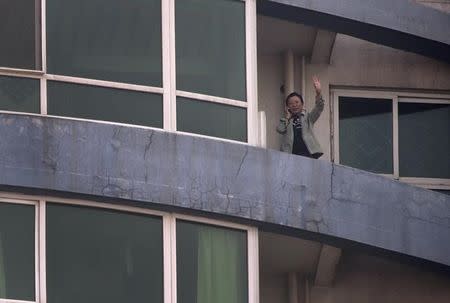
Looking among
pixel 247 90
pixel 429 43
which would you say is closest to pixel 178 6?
pixel 247 90

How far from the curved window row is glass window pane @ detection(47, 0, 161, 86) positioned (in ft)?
0.03

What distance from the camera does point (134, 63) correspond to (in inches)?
1332

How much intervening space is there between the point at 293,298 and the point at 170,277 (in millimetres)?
3192

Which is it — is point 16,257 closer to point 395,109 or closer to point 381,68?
point 395,109

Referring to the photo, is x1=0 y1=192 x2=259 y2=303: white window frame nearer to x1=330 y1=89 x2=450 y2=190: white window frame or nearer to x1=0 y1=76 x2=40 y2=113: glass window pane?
x1=0 y1=76 x2=40 y2=113: glass window pane

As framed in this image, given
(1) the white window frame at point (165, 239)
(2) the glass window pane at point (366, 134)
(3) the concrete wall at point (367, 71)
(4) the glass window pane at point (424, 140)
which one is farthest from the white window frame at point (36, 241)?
(4) the glass window pane at point (424, 140)

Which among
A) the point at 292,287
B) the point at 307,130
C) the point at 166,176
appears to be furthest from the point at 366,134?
the point at 166,176

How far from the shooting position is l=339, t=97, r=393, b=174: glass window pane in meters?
37.2

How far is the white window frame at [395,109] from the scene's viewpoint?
37.1 meters

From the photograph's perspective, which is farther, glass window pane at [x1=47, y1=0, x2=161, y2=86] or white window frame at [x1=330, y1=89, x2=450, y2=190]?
white window frame at [x1=330, y1=89, x2=450, y2=190]

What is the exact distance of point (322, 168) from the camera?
1371 inches

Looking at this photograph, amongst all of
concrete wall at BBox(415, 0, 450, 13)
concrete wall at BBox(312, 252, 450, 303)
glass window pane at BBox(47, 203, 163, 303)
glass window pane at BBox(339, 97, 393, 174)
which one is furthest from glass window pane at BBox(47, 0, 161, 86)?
concrete wall at BBox(415, 0, 450, 13)

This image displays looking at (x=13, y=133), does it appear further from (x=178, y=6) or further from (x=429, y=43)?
(x=429, y=43)

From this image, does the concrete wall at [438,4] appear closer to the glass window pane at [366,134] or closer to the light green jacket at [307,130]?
the glass window pane at [366,134]
